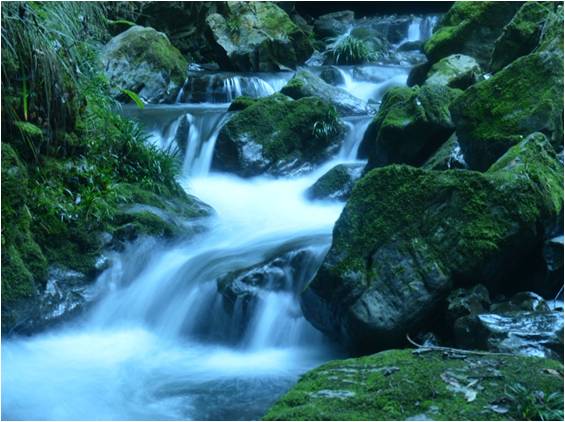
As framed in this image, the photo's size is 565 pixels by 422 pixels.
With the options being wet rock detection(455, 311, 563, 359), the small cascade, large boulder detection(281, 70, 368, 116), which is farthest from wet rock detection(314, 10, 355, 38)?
wet rock detection(455, 311, 563, 359)

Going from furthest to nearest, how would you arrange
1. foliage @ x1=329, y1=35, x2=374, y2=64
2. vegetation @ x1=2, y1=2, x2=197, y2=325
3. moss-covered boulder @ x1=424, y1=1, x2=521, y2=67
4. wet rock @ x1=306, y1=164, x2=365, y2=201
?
foliage @ x1=329, y1=35, x2=374, y2=64
moss-covered boulder @ x1=424, y1=1, x2=521, y2=67
wet rock @ x1=306, y1=164, x2=365, y2=201
vegetation @ x1=2, y1=2, x2=197, y2=325

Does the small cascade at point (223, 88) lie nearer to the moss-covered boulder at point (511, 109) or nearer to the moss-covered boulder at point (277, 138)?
the moss-covered boulder at point (277, 138)

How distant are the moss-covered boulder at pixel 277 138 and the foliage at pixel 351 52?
528 cm

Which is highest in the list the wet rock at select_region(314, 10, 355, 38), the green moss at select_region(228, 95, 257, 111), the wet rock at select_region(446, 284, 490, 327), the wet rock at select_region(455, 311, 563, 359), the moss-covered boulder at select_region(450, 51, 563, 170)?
the wet rock at select_region(314, 10, 355, 38)

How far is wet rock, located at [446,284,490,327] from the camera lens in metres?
4.57

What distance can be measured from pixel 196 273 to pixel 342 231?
5.56ft

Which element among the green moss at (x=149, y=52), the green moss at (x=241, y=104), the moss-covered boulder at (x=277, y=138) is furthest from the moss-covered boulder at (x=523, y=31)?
the green moss at (x=149, y=52)

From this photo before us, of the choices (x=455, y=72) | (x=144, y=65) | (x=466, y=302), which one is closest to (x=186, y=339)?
(x=466, y=302)

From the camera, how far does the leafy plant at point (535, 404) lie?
2947mm

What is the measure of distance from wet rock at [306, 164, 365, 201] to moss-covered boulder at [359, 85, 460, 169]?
454 millimetres

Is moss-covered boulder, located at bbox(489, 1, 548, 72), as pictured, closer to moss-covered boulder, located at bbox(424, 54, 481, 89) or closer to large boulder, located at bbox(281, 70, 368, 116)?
moss-covered boulder, located at bbox(424, 54, 481, 89)

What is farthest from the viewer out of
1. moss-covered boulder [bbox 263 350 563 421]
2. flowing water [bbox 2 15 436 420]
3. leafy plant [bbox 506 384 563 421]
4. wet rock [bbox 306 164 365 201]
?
wet rock [bbox 306 164 365 201]

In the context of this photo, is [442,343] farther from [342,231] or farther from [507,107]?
[507,107]

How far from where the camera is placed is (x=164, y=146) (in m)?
9.66
